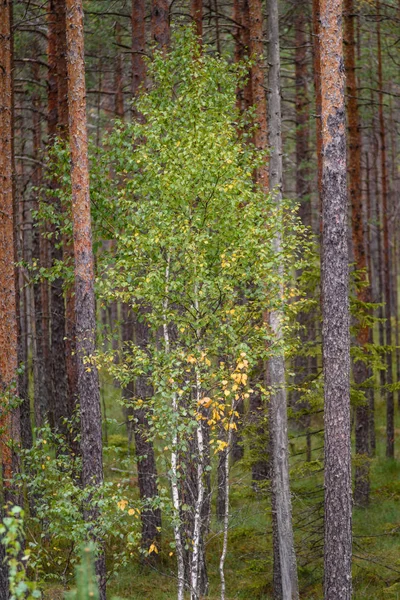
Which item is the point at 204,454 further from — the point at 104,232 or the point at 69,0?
the point at 69,0

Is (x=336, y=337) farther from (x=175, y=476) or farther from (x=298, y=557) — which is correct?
(x=298, y=557)

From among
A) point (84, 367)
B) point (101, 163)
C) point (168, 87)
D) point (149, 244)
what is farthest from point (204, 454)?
point (168, 87)

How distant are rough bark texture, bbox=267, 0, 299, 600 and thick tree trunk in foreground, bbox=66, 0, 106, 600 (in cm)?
309

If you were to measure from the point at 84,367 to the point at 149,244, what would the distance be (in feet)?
6.90

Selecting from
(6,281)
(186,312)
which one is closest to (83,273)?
(186,312)

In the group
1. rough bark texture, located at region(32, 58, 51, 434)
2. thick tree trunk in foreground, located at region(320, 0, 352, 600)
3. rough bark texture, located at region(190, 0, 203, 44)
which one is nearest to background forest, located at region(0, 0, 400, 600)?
thick tree trunk in foreground, located at region(320, 0, 352, 600)

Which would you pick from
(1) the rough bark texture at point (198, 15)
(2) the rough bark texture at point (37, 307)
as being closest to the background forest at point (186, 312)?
(1) the rough bark texture at point (198, 15)

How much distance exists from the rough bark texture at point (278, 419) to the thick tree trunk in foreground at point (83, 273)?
309cm

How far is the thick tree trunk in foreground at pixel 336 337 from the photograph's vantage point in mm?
10219

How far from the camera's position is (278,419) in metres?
13.0

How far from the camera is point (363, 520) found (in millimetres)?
19250

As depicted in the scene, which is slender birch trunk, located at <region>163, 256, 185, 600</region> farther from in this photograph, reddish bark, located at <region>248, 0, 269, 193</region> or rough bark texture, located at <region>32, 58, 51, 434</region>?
rough bark texture, located at <region>32, 58, 51, 434</region>

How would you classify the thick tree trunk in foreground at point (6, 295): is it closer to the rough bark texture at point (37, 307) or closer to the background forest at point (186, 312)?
the background forest at point (186, 312)

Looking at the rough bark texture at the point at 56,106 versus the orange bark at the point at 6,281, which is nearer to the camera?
the orange bark at the point at 6,281
